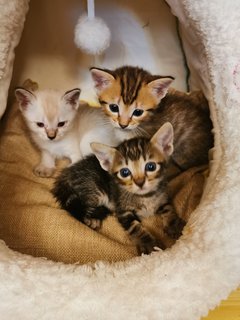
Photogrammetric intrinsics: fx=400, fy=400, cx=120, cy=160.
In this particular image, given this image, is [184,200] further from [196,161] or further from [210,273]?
[210,273]

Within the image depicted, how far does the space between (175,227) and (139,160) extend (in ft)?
0.94

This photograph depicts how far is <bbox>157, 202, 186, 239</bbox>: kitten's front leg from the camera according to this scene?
1462mm

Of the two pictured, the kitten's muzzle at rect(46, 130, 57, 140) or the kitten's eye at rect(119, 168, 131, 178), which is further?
Answer: the kitten's muzzle at rect(46, 130, 57, 140)

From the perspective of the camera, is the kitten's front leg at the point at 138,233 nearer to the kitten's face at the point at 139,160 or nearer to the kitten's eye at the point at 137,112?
the kitten's face at the point at 139,160

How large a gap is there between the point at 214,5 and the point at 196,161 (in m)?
0.66

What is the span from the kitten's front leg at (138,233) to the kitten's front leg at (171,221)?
58mm

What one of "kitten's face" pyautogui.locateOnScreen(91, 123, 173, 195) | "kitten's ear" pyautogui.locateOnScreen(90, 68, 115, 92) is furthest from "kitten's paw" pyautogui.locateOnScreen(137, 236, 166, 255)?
"kitten's ear" pyautogui.locateOnScreen(90, 68, 115, 92)

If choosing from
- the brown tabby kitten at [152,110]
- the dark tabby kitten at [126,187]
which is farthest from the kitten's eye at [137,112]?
the dark tabby kitten at [126,187]

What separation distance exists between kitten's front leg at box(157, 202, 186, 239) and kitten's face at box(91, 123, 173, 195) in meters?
0.10

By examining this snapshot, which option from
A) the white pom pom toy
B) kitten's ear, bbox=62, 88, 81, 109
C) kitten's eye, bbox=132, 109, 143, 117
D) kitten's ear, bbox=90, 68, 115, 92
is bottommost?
kitten's ear, bbox=62, 88, 81, 109

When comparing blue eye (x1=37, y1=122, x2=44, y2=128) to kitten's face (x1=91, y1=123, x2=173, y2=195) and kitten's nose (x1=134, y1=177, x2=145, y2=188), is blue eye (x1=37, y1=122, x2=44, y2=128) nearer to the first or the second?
kitten's face (x1=91, y1=123, x2=173, y2=195)

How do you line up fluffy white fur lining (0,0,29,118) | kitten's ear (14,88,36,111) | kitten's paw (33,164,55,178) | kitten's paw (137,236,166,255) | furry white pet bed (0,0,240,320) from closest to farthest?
furry white pet bed (0,0,240,320) → fluffy white fur lining (0,0,29,118) → kitten's paw (137,236,166,255) → kitten's ear (14,88,36,111) → kitten's paw (33,164,55,178)

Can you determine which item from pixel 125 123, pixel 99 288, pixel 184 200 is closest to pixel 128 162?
pixel 125 123

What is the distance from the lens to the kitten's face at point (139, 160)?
1415 millimetres
